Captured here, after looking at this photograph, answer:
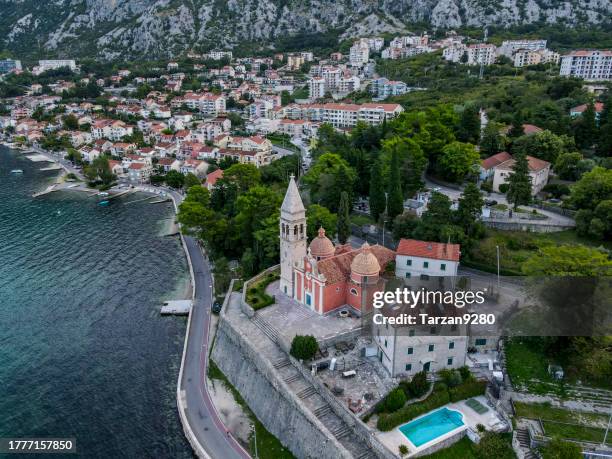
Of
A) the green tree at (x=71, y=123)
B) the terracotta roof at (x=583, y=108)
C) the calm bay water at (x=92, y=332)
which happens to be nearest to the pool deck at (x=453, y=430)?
the calm bay water at (x=92, y=332)

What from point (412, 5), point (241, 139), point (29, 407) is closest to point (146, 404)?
point (29, 407)

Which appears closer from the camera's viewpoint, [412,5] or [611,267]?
[611,267]

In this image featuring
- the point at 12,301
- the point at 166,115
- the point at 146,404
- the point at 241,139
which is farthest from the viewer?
the point at 166,115

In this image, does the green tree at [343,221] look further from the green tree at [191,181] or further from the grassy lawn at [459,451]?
the green tree at [191,181]

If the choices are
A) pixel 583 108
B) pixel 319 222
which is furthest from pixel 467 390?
pixel 583 108

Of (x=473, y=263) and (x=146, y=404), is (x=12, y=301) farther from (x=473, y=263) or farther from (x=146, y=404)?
(x=473, y=263)

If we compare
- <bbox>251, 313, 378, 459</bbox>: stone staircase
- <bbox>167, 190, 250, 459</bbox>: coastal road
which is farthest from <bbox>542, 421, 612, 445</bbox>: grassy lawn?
<bbox>167, 190, 250, 459</bbox>: coastal road

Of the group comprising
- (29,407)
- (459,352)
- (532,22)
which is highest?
(532,22)
